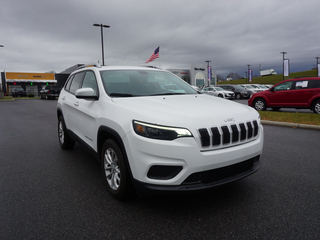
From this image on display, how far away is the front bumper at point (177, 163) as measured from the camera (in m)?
2.46

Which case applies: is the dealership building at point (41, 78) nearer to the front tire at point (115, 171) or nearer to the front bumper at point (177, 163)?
the front tire at point (115, 171)

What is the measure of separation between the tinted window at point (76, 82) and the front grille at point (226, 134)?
120 inches

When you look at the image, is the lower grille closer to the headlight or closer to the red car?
the headlight

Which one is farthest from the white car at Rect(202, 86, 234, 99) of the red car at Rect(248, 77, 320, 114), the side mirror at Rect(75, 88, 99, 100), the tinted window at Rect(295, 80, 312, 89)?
the side mirror at Rect(75, 88, 99, 100)

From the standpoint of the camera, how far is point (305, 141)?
6.13 m

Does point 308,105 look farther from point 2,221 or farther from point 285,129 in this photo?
point 2,221

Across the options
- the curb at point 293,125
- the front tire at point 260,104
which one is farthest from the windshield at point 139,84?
the front tire at point 260,104

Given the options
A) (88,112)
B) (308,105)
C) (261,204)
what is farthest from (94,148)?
(308,105)

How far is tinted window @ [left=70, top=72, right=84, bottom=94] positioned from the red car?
10.6 meters

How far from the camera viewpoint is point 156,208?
114 inches

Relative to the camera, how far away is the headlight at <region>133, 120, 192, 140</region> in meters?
2.49

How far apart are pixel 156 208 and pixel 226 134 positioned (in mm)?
1166

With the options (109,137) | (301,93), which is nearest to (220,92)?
(301,93)

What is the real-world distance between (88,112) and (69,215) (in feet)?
4.94
